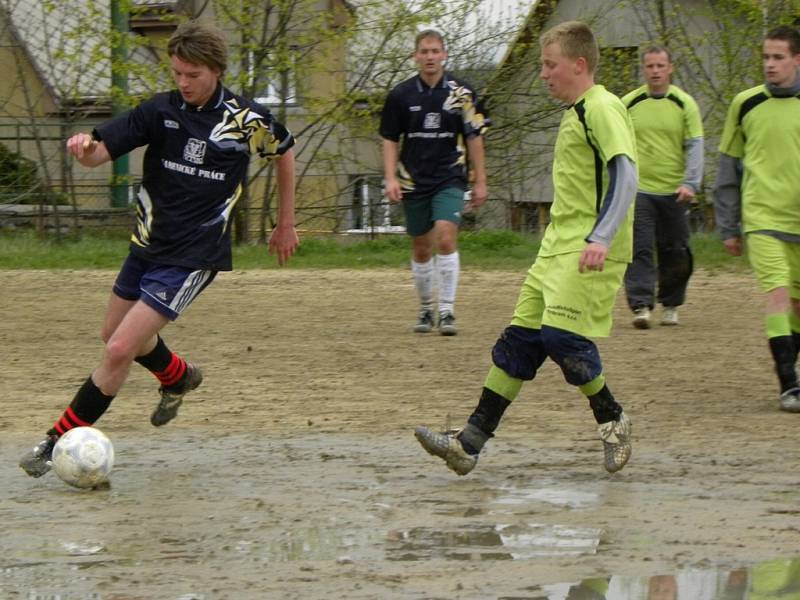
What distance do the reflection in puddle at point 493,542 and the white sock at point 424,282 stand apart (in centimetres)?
557

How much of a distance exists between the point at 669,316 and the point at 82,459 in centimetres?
626

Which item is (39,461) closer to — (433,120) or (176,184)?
(176,184)

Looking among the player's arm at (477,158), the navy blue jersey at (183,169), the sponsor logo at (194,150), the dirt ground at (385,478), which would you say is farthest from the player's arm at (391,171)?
the sponsor logo at (194,150)

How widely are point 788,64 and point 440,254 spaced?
3.57m

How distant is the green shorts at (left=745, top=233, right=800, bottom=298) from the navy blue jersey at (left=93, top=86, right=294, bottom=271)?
2.82 meters

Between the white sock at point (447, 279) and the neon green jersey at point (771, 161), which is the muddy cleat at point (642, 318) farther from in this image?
the neon green jersey at point (771, 161)

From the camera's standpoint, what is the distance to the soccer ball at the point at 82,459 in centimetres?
603

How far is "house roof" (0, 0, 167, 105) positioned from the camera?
17984 millimetres

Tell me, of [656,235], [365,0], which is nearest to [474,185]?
[656,235]

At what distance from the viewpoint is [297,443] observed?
7.09 metres

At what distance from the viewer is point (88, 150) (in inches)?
252

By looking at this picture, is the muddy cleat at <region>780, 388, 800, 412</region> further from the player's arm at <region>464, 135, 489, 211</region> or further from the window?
the window

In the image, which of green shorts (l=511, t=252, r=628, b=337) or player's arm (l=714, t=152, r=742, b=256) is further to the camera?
player's arm (l=714, t=152, r=742, b=256)

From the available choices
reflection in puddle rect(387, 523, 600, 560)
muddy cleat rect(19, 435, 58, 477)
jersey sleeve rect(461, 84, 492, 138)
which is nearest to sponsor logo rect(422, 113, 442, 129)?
jersey sleeve rect(461, 84, 492, 138)
